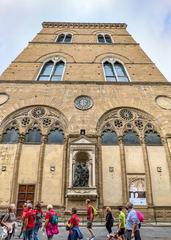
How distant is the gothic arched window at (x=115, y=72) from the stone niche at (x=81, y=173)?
7.35 meters

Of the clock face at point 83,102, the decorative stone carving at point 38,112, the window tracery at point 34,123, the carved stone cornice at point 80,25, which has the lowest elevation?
the window tracery at point 34,123

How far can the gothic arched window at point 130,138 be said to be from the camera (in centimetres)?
1459

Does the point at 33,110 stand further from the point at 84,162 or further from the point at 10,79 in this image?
the point at 84,162

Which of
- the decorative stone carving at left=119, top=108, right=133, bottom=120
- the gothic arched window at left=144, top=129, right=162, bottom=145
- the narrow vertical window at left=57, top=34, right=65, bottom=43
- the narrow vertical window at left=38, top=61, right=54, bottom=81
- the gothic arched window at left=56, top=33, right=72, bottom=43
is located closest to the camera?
the gothic arched window at left=144, top=129, right=162, bottom=145

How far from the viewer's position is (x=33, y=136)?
14.6 meters

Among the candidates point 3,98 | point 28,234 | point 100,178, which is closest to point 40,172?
point 100,178

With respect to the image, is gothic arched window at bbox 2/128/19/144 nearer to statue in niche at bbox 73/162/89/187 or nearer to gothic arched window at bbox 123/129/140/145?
statue in niche at bbox 73/162/89/187

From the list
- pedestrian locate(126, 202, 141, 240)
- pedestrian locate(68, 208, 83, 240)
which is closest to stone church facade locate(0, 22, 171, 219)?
pedestrian locate(68, 208, 83, 240)

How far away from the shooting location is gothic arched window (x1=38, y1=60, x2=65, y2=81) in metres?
19.0

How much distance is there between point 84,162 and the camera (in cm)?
1347

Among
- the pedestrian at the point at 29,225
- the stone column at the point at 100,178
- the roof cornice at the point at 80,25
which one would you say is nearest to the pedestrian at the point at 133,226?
the pedestrian at the point at 29,225

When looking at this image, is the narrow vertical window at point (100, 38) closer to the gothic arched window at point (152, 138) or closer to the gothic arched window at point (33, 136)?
the gothic arched window at point (152, 138)

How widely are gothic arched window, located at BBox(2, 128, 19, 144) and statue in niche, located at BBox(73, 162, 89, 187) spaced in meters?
4.20

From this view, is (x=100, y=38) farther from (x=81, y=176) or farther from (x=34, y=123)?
(x=81, y=176)
